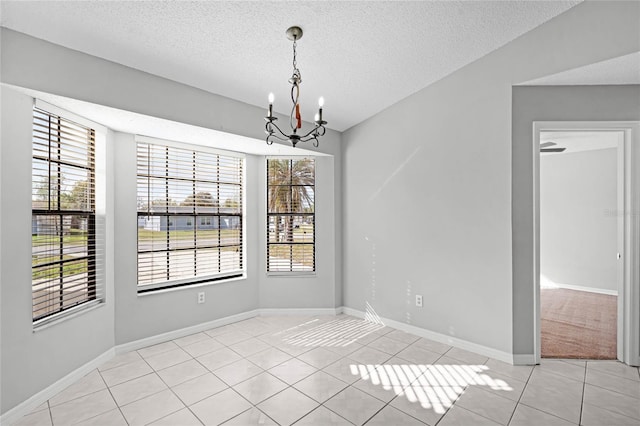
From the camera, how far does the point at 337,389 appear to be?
249 cm

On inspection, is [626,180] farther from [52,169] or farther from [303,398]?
[52,169]

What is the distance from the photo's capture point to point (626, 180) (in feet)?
9.28

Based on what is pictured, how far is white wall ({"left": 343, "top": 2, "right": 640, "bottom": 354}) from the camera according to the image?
253 cm

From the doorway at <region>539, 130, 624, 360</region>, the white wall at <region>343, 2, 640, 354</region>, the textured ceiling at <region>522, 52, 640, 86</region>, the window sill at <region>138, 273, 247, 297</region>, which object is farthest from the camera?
the doorway at <region>539, 130, 624, 360</region>

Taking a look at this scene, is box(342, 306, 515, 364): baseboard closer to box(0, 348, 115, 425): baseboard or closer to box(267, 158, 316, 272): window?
box(267, 158, 316, 272): window

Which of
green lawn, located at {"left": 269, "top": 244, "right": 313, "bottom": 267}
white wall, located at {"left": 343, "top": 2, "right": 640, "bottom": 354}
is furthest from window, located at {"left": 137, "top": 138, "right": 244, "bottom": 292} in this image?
white wall, located at {"left": 343, "top": 2, "right": 640, "bottom": 354}

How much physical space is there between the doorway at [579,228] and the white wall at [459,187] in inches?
71.4

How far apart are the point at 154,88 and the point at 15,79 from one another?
0.93m

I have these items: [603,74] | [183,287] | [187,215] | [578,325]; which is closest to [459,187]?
[603,74]

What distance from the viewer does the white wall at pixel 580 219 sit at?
5.16 m

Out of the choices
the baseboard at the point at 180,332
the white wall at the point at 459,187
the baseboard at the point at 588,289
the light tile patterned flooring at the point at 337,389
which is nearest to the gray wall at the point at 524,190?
the white wall at the point at 459,187

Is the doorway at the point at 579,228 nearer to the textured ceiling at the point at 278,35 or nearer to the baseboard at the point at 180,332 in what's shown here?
the textured ceiling at the point at 278,35

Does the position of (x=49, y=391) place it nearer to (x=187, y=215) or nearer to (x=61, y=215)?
(x=61, y=215)

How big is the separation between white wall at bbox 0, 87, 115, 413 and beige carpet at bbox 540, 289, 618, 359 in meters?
4.38
